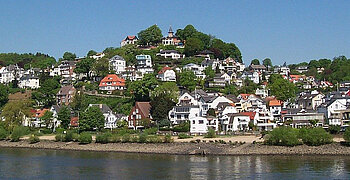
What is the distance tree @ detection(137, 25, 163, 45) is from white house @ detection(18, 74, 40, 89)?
2150 centimetres

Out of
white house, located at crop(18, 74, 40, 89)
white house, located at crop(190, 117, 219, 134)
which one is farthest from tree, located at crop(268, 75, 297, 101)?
white house, located at crop(18, 74, 40, 89)

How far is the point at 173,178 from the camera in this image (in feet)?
89.9

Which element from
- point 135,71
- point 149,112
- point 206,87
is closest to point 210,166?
point 149,112

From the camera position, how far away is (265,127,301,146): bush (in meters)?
36.8

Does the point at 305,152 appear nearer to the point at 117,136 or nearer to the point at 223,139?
the point at 223,139

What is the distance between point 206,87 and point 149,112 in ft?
55.6

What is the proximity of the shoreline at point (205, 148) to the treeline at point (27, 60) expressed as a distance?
50.4 meters

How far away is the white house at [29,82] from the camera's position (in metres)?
76.8

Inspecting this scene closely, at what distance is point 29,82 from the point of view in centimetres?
7712

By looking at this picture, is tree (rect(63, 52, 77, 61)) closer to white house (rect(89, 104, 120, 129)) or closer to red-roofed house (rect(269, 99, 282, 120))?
white house (rect(89, 104, 120, 129))

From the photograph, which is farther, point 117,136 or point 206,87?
point 206,87

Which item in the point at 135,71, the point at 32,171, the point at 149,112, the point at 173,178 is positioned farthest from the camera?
the point at 135,71

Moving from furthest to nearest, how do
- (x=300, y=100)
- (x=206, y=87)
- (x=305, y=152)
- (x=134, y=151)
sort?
(x=206, y=87)
(x=300, y=100)
(x=134, y=151)
(x=305, y=152)

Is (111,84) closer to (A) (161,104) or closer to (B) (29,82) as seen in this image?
(B) (29,82)
